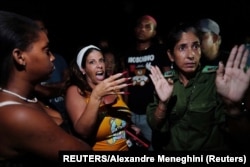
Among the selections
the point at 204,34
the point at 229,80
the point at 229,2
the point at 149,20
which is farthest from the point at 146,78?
the point at 229,2

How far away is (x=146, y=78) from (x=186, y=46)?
1.87 meters

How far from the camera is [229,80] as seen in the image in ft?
7.56

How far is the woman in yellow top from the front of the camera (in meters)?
2.55

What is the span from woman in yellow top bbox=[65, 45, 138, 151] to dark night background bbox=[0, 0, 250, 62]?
3.96m

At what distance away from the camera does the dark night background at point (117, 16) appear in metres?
6.81

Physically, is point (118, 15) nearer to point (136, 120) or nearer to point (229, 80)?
point (136, 120)

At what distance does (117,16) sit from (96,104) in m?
5.10

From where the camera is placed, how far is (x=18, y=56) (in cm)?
169

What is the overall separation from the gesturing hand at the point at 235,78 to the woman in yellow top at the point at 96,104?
750mm

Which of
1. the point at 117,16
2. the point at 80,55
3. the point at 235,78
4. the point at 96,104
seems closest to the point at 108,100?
the point at 96,104

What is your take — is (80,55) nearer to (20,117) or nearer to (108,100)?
(108,100)

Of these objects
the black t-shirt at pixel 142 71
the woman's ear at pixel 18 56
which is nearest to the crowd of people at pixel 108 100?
the woman's ear at pixel 18 56

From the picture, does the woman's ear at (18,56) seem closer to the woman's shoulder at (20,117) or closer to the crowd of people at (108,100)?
the crowd of people at (108,100)

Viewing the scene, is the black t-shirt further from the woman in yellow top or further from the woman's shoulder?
the woman's shoulder
